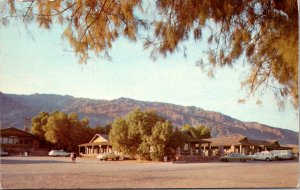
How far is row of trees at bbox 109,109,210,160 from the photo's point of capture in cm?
1214

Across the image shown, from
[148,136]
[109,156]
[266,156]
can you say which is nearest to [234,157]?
[266,156]

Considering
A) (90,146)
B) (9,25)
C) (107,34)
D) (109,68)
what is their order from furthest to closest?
(90,146), (109,68), (107,34), (9,25)

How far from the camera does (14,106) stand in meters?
5.50

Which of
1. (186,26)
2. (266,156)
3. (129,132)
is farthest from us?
(266,156)

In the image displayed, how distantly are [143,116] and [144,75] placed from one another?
5540 millimetres

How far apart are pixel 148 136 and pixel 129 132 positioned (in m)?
0.75

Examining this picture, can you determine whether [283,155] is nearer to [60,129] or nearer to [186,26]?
[60,129]

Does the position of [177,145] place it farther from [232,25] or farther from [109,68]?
[232,25]

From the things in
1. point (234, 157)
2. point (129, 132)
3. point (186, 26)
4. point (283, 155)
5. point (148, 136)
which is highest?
point (186, 26)

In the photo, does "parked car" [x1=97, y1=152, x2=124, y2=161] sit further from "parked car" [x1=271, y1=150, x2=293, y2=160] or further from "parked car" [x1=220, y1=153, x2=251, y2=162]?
"parked car" [x1=271, y1=150, x2=293, y2=160]

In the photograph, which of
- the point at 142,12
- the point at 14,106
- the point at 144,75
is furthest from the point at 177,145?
the point at 142,12

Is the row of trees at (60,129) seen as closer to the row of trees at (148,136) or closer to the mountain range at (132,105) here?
the row of trees at (148,136)

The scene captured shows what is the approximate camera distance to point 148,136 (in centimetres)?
1309

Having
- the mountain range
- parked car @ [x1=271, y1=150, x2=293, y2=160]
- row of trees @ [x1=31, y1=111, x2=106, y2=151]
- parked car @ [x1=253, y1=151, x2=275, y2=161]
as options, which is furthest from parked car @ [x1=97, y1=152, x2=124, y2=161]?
the mountain range
